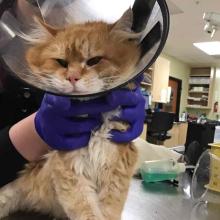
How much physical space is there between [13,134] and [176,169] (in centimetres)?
66

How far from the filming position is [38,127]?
618 mm

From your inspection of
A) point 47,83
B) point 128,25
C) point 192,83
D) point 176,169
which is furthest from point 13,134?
point 192,83

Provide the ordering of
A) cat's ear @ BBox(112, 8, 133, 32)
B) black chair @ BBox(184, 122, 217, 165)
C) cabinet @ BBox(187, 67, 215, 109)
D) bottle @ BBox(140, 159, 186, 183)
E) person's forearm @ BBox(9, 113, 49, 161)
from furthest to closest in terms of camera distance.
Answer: cabinet @ BBox(187, 67, 215, 109) → black chair @ BBox(184, 122, 217, 165) → bottle @ BBox(140, 159, 186, 183) → person's forearm @ BBox(9, 113, 49, 161) → cat's ear @ BBox(112, 8, 133, 32)

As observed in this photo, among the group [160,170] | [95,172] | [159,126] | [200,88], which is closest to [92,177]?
[95,172]

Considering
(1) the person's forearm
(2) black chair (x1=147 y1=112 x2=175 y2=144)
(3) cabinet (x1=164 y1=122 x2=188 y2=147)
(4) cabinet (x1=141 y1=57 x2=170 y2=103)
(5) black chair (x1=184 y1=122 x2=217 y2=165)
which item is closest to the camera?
(1) the person's forearm

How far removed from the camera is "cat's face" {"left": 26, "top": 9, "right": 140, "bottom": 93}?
1.54 ft

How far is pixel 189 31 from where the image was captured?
13.8ft

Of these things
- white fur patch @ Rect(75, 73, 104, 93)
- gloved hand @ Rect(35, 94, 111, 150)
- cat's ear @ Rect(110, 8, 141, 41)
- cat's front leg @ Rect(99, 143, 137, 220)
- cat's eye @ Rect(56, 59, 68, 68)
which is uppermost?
cat's ear @ Rect(110, 8, 141, 41)

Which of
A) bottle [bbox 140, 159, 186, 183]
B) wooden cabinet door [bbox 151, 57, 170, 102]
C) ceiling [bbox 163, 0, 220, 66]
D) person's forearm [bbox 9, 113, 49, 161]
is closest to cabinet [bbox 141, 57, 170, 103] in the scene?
wooden cabinet door [bbox 151, 57, 170, 102]

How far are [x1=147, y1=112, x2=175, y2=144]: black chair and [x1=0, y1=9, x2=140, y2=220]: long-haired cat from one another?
4.00m

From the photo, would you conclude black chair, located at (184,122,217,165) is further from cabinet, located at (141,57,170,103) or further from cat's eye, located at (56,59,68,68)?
cabinet, located at (141,57,170,103)

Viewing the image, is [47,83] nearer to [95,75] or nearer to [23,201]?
[95,75]

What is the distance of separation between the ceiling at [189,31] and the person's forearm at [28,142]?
126 cm

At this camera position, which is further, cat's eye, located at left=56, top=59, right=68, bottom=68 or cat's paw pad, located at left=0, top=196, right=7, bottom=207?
cat's paw pad, located at left=0, top=196, right=7, bottom=207
